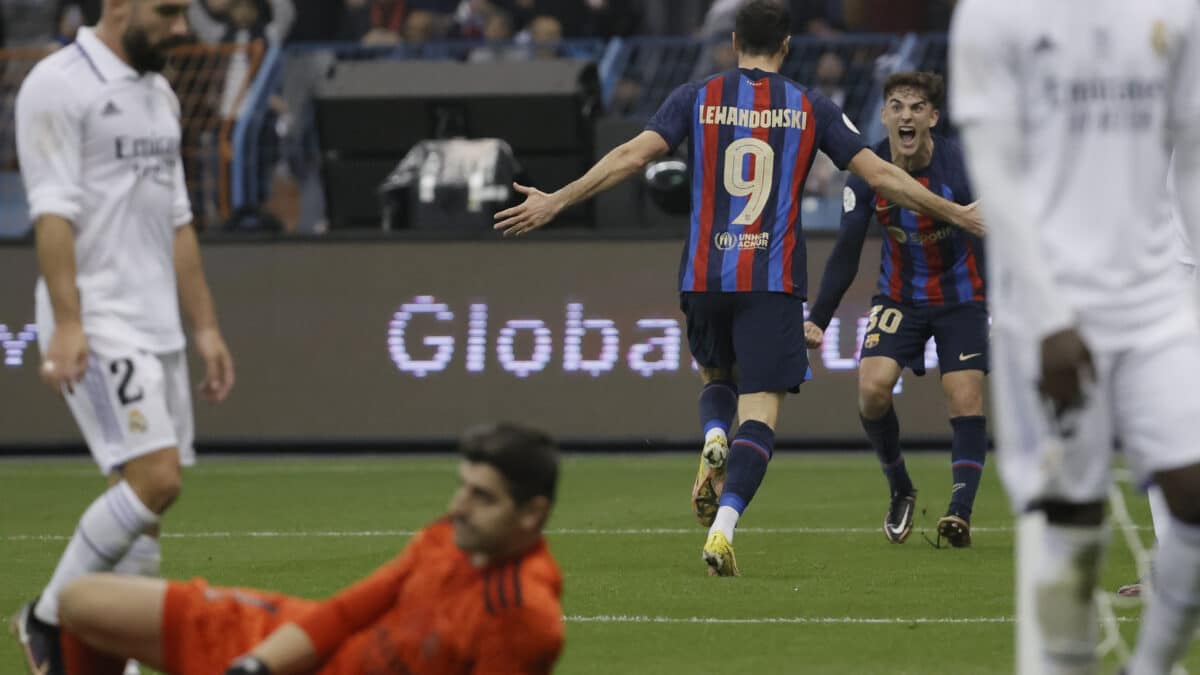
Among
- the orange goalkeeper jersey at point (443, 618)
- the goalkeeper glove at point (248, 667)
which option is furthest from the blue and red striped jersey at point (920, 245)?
the goalkeeper glove at point (248, 667)

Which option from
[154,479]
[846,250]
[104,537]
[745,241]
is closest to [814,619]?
[745,241]

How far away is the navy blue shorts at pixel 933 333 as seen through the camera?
9961 millimetres

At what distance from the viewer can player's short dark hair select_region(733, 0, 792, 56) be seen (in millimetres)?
8773

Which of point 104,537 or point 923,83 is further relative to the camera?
point 923,83

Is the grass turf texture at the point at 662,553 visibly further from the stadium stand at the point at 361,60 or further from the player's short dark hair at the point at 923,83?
the stadium stand at the point at 361,60

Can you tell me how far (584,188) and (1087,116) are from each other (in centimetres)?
372

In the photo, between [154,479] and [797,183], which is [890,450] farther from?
[154,479]

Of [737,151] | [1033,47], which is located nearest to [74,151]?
[1033,47]

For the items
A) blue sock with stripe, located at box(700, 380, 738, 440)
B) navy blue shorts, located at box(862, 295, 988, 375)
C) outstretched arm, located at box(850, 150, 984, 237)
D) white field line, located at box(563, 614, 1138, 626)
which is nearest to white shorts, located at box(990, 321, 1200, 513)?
white field line, located at box(563, 614, 1138, 626)

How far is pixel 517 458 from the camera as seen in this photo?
4719 millimetres

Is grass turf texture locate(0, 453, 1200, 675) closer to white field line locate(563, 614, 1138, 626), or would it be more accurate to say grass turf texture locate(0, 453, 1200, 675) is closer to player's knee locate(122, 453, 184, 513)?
white field line locate(563, 614, 1138, 626)

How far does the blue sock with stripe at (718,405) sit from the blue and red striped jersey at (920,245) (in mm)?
943

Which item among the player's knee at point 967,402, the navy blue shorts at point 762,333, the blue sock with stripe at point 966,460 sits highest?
the navy blue shorts at point 762,333

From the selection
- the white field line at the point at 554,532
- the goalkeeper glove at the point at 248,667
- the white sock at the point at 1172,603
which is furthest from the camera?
the white field line at the point at 554,532
